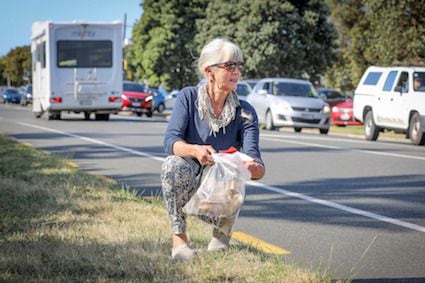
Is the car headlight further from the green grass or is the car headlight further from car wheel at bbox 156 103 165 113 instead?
car wheel at bbox 156 103 165 113

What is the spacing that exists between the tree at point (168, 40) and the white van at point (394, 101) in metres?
32.3

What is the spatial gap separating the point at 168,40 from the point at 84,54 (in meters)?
27.3

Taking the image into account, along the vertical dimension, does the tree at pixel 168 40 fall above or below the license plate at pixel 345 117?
above

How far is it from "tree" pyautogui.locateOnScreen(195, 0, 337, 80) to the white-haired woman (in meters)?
38.6

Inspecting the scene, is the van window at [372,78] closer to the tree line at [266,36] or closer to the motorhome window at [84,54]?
the tree line at [266,36]

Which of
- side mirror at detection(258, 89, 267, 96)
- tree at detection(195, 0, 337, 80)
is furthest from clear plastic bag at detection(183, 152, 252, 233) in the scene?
tree at detection(195, 0, 337, 80)

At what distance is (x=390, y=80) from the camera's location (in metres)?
20.7

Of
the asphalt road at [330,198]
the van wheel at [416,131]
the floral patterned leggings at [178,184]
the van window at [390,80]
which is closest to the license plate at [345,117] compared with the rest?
the van window at [390,80]

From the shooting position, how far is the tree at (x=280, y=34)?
44.3 m

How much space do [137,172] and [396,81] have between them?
10999 mm

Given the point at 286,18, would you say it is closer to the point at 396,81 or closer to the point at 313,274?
the point at 396,81

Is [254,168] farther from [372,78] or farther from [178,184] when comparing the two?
[372,78]

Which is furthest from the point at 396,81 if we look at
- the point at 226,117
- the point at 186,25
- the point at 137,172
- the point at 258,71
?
the point at 186,25

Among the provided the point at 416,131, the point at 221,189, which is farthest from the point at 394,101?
the point at 221,189
